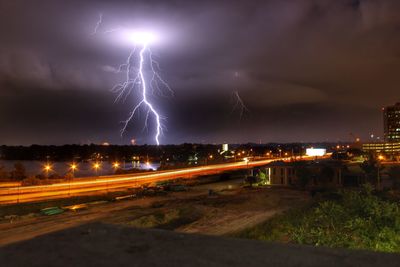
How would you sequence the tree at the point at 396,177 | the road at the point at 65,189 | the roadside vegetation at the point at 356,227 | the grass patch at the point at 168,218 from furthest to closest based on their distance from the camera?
the tree at the point at 396,177, the road at the point at 65,189, the grass patch at the point at 168,218, the roadside vegetation at the point at 356,227

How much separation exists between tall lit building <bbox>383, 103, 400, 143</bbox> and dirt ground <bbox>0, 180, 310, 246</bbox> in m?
164

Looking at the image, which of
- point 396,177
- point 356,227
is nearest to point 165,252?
point 356,227

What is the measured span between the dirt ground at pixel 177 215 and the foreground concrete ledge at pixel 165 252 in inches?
838

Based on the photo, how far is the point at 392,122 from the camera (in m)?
192

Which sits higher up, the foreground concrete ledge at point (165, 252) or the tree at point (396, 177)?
the foreground concrete ledge at point (165, 252)

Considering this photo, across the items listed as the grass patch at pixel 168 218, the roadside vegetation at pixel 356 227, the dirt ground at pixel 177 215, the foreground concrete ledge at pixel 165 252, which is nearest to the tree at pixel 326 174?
the dirt ground at pixel 177 215

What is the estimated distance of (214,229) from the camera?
29.3 metres

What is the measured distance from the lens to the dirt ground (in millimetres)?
29078

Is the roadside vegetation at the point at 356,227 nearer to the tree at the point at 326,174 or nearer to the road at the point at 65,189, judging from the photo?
the road at the point at 65,189

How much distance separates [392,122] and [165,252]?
20970 centimetres

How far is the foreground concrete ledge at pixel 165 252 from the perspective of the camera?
4504 millimetres

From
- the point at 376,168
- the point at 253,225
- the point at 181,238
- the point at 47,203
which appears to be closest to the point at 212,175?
the point at 376,168

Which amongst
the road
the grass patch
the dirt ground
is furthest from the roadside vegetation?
the road

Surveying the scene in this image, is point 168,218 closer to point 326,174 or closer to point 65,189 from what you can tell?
point 65,189
